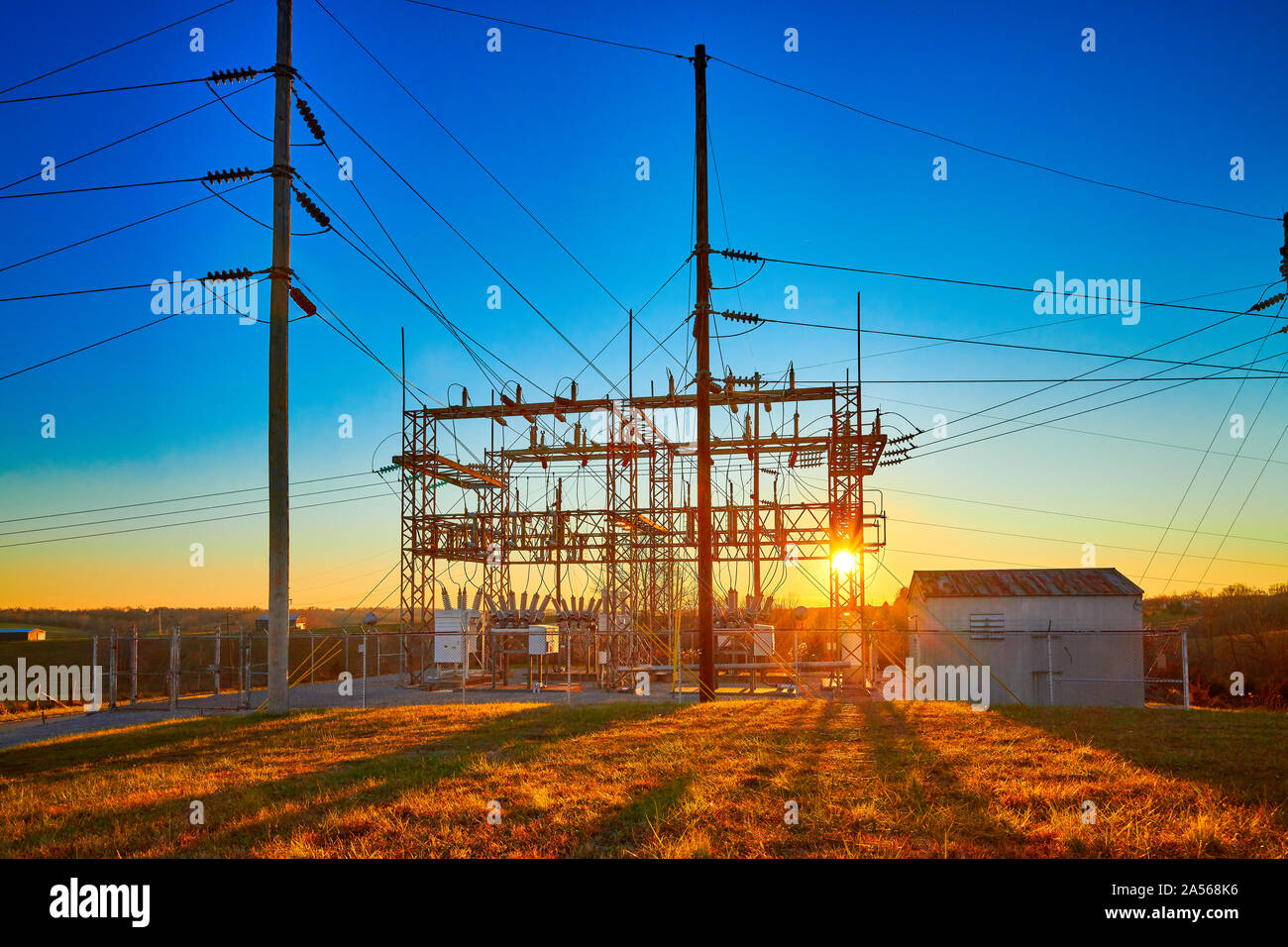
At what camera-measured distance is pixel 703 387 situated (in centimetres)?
1995

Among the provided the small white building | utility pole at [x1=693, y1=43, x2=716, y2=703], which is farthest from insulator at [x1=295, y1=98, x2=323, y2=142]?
the small white building

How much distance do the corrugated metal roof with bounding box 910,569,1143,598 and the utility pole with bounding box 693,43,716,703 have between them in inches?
586

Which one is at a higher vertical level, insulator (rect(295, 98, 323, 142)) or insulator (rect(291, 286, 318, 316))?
insulator (rect(295, 98, 323, 142))

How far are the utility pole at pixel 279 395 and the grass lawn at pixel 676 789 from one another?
3205 mm

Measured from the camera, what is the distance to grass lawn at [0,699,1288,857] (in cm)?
638

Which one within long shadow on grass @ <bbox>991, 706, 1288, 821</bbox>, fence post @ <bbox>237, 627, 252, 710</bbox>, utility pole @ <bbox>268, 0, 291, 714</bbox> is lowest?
→ fence post @ <bbox>237, 627, 252, 710</bbox>

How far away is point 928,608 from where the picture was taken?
3133cm

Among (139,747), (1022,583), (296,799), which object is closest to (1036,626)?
(1022,583)

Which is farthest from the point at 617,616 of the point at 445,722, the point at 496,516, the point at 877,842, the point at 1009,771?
the point at 877,842

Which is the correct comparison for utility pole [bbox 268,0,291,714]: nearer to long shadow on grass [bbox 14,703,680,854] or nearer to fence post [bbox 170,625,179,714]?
long shadow on grass [bbox 14,703,680,854]

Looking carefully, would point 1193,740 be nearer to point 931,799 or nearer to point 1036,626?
point 931,799

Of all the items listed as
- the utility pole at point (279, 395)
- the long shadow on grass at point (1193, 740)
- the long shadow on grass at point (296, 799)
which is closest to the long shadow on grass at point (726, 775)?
the long shadow on grass at point (296, 799)
